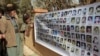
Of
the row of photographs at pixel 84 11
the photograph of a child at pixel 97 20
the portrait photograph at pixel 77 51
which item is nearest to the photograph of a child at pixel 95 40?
the photograph of a child at pixel 97 20

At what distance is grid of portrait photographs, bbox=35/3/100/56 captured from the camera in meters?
4.76

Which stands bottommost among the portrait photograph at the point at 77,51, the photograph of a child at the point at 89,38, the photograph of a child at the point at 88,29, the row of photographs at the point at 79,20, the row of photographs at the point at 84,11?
the portrait photograph at the point at 77,51

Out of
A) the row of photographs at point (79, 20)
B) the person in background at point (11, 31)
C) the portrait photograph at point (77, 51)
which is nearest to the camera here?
the row of photographs at point (79, 20)

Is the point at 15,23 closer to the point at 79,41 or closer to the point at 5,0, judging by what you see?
the point at 79,41

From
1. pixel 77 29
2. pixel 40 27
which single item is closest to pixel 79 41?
pixel 77 29

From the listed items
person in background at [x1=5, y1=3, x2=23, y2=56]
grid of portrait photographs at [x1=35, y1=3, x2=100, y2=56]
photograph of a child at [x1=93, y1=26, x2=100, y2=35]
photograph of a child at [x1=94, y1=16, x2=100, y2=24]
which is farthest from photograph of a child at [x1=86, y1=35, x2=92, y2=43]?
person in background at [x1=5, y1=3, x2=23, y2=56]

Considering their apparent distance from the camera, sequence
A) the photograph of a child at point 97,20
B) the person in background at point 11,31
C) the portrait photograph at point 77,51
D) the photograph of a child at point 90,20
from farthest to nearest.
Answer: the person in background at point 11,31
the portrait photograph at point 77,51
the photograph of a child at point 90,20
the photograph of a child at point 97,20

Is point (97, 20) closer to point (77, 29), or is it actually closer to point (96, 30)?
point (96, 30)

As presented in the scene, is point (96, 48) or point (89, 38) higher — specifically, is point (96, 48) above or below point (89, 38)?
below

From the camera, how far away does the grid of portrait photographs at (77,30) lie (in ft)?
15.6

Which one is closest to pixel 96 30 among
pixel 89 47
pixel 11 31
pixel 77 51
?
pixel 89 47

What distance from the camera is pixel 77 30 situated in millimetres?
5625

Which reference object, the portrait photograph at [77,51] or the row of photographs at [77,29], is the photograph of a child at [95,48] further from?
the portrait photograph at [77,51]

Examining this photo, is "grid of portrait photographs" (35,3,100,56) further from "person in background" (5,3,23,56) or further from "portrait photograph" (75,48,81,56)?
"person in background" (5,3,23,56)
